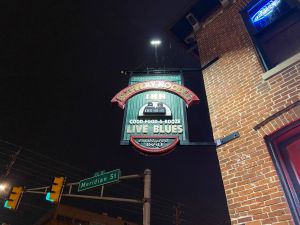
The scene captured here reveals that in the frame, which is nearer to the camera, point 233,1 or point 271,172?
point 271,172

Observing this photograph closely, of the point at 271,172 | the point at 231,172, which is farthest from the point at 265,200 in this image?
the point at 231,172

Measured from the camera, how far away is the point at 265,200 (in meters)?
4.59

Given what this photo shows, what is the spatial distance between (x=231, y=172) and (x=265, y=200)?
0.95 meters

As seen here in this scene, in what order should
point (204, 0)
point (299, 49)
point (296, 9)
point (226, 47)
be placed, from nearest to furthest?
point (299, 49) → point (296, 9) → point (226, 47) → point (204, 0)

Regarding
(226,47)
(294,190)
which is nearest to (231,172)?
(294,190)

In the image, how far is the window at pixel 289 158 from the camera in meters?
4.52

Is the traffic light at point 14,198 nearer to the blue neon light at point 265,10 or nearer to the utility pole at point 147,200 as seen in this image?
the utility pole at point 147,200

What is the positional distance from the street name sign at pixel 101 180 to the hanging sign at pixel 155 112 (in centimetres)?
341

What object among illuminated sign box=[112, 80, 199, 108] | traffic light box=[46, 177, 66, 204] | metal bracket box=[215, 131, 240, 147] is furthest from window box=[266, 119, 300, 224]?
traffic light box=[46, 177, 66, 204]

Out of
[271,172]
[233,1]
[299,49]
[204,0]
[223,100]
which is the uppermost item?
[204,0]

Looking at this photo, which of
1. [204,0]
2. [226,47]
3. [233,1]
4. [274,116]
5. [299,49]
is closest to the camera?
[274,116]

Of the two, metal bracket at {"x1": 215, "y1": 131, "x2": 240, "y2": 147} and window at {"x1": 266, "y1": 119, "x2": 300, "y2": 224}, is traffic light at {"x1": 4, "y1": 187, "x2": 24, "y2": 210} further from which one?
window at {"x1": 266, "y1": 119, "x2": 300, "y2": 224}

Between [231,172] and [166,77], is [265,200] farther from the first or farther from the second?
[166,77]

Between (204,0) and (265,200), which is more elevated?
(204,0)
